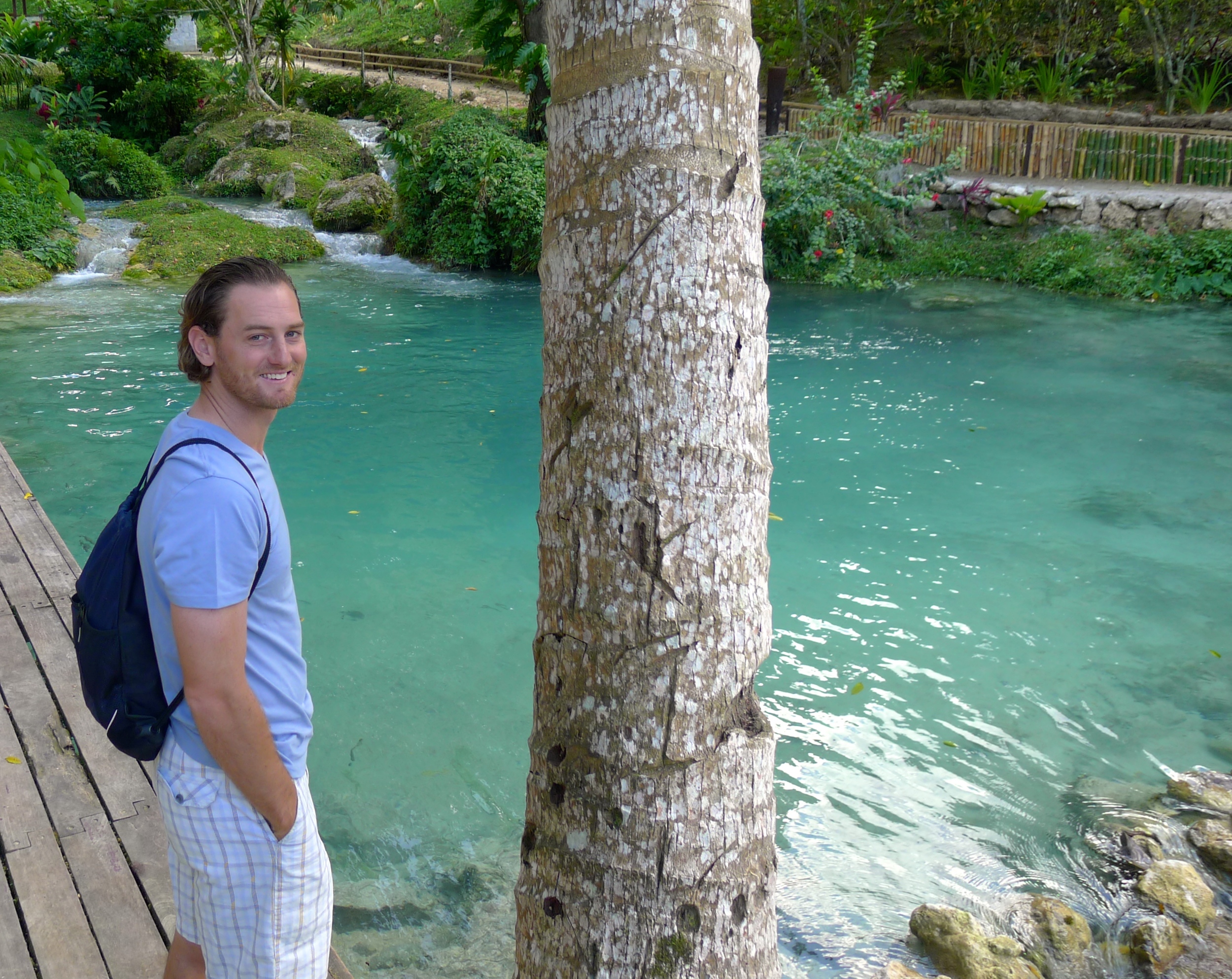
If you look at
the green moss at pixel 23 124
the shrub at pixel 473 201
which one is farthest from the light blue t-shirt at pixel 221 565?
the green moss at pixel 23 124

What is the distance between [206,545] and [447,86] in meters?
28.0

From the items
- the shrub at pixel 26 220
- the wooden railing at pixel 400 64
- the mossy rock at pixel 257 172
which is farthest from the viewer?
the wooden railing at pixel 400 64

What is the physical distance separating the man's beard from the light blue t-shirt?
94 millimetres

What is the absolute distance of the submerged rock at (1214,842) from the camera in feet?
14.4

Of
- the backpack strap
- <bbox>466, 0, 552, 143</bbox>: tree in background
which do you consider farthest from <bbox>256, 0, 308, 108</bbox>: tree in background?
the backpack strap

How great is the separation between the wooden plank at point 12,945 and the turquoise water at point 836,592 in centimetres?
121

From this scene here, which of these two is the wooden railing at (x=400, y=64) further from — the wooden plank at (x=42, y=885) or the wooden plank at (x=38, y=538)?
the wooden plank at (x=42, y=885)

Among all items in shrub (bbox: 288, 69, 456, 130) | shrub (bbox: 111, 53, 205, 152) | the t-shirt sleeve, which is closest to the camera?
the t-shirt sleeve

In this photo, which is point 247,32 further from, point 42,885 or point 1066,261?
point 42,885

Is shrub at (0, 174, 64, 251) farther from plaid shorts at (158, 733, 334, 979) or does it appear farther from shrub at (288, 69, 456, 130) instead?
plaid shorts at (158, 733, 334, 979)

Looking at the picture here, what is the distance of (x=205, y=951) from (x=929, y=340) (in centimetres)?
1181

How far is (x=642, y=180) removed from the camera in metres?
1.79

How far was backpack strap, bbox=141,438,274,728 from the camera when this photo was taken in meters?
1.84

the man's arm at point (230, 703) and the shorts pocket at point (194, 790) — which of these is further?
the shorts pocket at point (194, 790)
